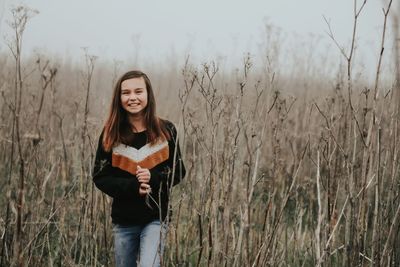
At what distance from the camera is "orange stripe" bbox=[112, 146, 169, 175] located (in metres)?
1.82

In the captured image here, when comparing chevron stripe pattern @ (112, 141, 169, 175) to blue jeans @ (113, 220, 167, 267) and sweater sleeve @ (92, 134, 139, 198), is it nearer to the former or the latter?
sweater sleeve @ (92, 134, 139, 198)

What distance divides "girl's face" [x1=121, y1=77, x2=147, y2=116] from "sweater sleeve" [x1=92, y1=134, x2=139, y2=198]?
225 millimetres

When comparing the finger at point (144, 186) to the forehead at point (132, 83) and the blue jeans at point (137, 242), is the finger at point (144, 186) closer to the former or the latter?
the blue jeans at point (137, 242)

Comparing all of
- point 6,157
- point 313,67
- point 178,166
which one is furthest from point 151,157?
point 313,67

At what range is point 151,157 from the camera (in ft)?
5.97

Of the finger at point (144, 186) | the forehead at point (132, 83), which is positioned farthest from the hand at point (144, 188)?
the forehead at point (132, 83)

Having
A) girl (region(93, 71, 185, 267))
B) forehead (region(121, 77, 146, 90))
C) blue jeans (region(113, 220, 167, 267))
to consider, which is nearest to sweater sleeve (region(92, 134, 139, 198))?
girl (region(93, 71, 185, 267))

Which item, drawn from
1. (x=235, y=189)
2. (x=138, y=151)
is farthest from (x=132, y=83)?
(x=235, y=189)

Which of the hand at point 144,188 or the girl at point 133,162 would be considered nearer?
the hand at point 144,188

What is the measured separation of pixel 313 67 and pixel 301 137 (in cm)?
183

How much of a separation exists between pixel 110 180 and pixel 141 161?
0.15 m

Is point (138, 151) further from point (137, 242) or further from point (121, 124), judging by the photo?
point (137, 242)

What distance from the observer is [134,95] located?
182 cm

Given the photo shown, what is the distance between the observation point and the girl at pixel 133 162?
1782mm
